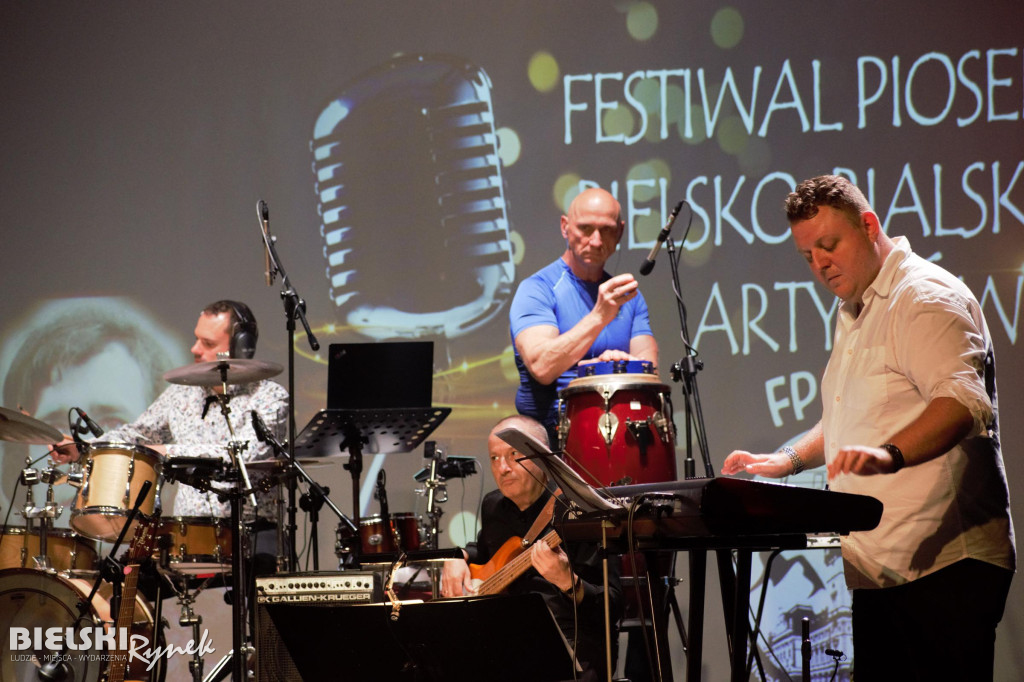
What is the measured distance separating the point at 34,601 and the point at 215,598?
126cm

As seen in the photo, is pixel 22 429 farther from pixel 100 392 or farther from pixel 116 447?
pixel 100 392

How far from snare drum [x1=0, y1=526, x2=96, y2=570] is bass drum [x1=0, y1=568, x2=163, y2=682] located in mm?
193

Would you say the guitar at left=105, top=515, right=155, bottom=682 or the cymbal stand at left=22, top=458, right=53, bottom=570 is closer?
the guitar at left=105, top=515, right=155, bottom=682

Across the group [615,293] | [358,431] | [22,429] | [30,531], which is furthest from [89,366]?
[615,293]

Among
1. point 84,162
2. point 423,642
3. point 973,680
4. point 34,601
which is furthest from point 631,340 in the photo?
point 84,162

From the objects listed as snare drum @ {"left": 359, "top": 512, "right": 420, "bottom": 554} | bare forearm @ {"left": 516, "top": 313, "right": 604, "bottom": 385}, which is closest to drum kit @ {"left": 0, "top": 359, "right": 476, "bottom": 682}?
snare drum @ {"left": 359, "top": 512, "right": 420, "bottom": 554}

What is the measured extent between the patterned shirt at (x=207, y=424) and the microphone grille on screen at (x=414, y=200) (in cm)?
74

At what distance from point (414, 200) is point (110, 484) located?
7.22 ft

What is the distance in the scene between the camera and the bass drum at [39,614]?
4.39 metres

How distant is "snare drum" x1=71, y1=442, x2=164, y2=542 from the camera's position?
Answer: 4238 mm

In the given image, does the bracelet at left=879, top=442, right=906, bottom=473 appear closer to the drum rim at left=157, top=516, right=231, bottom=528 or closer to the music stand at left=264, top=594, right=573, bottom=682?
the music stand at left=264, top=594, right=573, bottom=682

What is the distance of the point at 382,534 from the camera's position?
4.17m

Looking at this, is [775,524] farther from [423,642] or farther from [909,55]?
[909,55]

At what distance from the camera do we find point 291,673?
277cm
